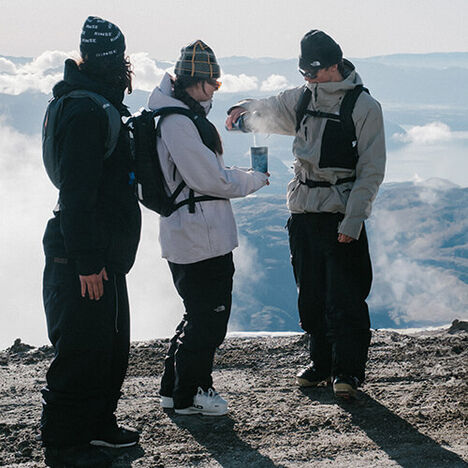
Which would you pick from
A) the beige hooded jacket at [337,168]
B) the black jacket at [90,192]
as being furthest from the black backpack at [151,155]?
the beige hooded jacket at [337,168]

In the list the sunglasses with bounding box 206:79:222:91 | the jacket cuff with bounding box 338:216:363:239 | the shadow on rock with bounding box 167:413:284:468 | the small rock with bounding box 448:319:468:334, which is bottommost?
the small rock with bounding box 448:319:468:334

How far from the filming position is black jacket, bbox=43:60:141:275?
141 inches

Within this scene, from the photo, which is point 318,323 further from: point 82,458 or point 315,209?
point 82,458

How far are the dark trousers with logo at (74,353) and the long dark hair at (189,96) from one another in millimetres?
1160

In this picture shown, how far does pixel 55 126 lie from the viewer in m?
3.69

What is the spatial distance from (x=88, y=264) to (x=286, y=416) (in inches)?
74.5

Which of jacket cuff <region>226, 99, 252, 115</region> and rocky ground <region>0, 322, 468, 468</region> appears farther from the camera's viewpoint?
jacket cuff <region>226, 99, 252, 115</region>

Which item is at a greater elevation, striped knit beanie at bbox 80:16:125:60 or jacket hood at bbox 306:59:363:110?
striped knit beanie at bbox 80:16:125:60

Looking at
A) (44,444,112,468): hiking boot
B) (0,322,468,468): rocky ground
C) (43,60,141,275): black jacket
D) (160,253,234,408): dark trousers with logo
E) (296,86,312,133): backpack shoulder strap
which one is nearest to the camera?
(43,60,141,275): black jacket

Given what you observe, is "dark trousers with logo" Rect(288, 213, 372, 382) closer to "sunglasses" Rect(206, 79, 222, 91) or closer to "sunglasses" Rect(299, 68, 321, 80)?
"sunglasses" Rect(299, 68, 321, 80)

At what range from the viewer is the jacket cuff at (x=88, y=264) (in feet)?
12.0

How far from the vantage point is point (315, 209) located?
15.9 feet

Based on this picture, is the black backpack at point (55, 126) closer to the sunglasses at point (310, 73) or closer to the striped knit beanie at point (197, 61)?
the striped knit beanie at point (197, 61)

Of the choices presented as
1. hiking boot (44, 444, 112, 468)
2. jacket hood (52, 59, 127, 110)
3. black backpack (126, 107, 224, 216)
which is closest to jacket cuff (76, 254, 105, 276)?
black backpack (126, 107, 224, 216)
